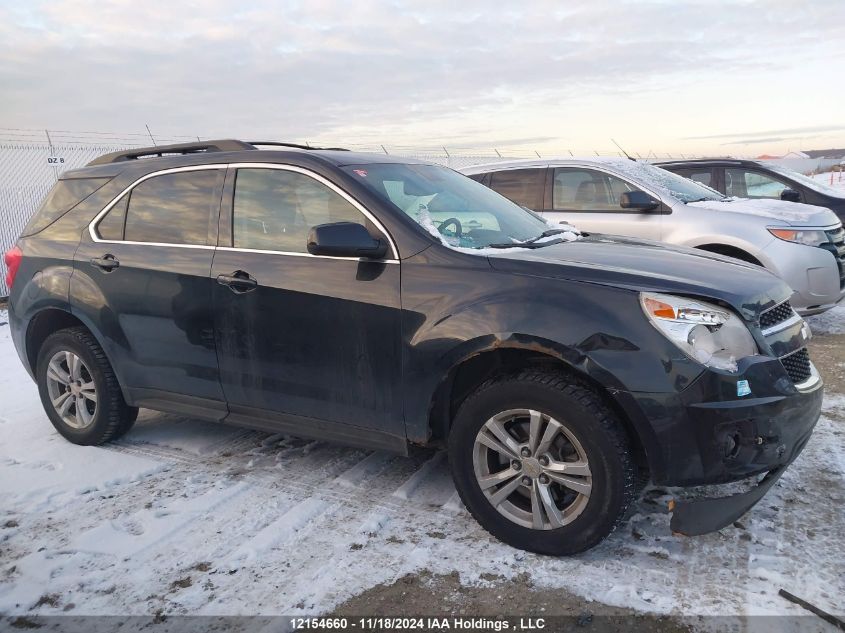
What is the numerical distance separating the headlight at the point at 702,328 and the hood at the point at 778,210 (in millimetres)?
4402

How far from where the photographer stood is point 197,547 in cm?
322

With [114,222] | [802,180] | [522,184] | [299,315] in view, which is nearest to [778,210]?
[522,184]

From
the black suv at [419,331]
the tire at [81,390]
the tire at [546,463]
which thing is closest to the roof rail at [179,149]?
the black suv at [419,331]

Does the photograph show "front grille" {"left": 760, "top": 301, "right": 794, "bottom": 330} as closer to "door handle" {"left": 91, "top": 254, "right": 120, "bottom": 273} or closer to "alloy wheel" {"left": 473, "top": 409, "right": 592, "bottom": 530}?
"alloy wheel" {"left": 473, "top": 409, "right": 592, "bottom": 530}

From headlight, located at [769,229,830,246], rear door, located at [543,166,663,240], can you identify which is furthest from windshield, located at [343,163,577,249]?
headlight, located at [769,229,830,246]

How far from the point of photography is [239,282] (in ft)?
12.1

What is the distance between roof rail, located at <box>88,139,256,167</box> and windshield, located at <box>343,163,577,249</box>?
2.80 ft

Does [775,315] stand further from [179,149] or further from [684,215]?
[684,215]

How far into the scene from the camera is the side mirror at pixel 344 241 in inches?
126

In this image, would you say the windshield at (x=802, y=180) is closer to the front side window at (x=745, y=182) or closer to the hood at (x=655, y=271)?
the front side window at (x=745, y=182)

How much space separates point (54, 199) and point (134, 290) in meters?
1.16

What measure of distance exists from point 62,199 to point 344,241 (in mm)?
2539

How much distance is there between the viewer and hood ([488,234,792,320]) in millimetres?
2908

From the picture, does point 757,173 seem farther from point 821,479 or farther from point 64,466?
point 64,466
